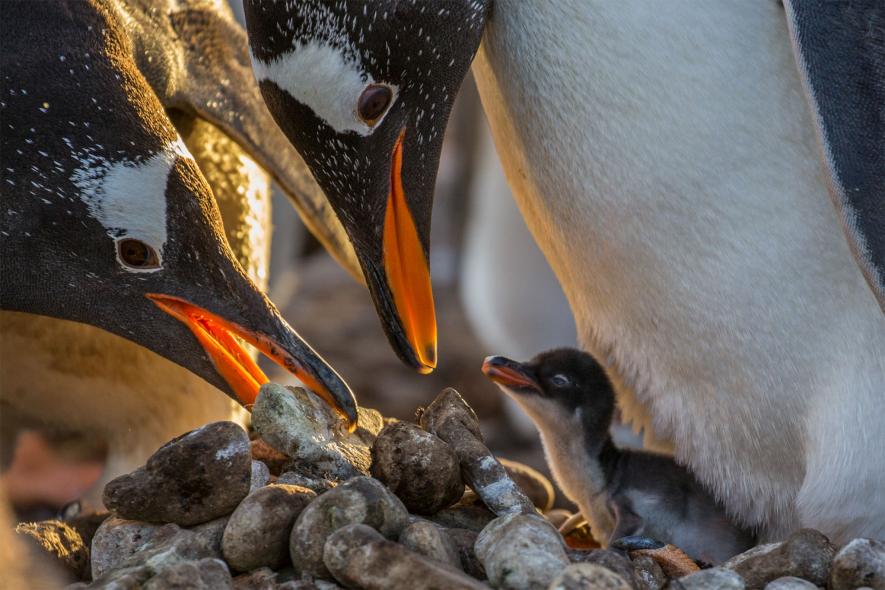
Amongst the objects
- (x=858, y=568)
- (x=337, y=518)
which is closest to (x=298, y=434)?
(x=337, y=518)

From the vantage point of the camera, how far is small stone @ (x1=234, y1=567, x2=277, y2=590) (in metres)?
1.77

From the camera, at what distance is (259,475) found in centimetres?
205

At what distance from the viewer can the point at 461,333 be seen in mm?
5984

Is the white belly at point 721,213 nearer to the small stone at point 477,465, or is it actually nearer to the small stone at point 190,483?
the small stone at point 477,465

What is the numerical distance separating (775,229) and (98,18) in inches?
46.5

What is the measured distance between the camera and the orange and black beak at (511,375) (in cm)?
235

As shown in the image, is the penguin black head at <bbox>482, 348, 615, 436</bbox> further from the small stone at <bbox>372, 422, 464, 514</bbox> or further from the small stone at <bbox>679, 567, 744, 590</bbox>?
the small stone at <bbox>679, 567, 744, 590</bbox>

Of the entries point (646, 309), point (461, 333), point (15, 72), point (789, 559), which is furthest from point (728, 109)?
point (461, 333)

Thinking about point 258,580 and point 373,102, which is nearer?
point 258,580

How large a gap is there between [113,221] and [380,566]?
2.53ft

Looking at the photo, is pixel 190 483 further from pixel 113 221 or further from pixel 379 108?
pixel 379 108

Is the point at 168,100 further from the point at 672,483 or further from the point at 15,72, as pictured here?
the point at 672,483

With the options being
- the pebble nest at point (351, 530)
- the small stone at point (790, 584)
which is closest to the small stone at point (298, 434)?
Answer: the pebble nest at point (351, 530)

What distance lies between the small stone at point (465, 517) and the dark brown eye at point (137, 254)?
605 mm
